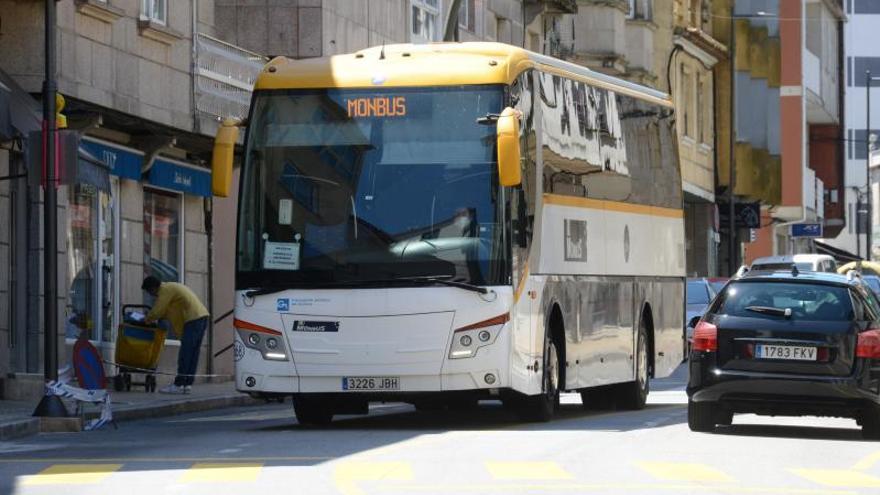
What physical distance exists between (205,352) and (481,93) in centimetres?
1467

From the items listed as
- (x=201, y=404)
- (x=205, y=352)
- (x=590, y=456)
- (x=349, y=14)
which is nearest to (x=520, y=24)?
(x=349, y=14)

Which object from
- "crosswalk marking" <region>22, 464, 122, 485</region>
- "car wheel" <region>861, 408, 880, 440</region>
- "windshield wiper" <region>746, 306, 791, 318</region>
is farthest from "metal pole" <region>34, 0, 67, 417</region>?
"car wheel" <region>861, 408, 880, 440</region>

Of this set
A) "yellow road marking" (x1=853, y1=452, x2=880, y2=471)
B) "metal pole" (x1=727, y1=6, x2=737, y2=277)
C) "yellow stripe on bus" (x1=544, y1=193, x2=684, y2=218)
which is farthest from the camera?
"metal pole" (x1=727, y1=6, x2=737, y2=277)

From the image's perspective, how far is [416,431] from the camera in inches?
813

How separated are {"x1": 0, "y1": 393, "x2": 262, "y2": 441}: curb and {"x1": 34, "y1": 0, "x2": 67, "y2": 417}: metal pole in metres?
0.35

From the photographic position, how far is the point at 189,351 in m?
29.5

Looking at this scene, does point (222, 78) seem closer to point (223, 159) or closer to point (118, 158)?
point (118, 158)

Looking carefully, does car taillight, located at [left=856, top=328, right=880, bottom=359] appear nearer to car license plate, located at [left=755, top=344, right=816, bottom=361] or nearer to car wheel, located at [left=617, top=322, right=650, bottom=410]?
car license plate, located at [left=755, top=344, right=816, bottom=361]

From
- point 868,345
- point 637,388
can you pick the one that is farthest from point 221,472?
point 637,388

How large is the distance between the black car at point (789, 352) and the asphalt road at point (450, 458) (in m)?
0.32

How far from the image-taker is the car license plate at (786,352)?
1992 centimetres

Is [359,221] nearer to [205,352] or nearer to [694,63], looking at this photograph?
[205,352]

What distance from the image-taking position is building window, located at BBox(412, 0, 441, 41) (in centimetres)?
4459

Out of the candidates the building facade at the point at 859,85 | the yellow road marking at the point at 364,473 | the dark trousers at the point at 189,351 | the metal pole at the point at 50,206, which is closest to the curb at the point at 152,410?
the dark trousers at the point at 189,351
